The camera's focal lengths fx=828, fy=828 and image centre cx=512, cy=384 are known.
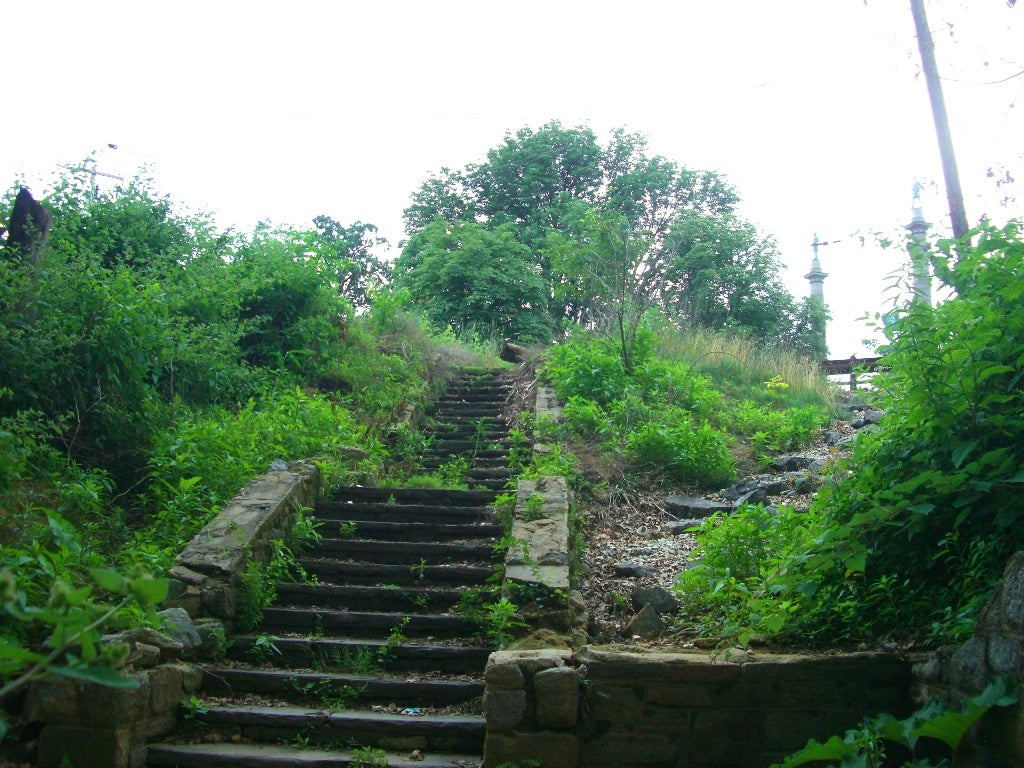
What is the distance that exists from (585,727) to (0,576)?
144 inches

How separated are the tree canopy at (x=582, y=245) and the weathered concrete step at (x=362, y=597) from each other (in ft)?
27.2

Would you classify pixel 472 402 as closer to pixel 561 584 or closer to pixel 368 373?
pixel 368 373

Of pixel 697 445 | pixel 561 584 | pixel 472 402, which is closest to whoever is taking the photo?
pixel 561 584

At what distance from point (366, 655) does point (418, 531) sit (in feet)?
7.21

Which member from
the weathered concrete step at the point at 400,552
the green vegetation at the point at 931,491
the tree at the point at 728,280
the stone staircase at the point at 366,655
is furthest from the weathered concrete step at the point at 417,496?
the tree at the point at 728,280

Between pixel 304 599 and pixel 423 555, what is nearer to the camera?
pixel 304 599

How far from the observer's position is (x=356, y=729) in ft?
16.6

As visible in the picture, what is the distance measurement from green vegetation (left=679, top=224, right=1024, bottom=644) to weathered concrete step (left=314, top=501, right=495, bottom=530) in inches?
144

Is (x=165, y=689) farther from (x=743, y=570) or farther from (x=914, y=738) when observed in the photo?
(x=914, y=738)

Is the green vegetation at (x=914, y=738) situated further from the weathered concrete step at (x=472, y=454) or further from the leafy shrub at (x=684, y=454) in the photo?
the weathered concrete step at (x=472, y=454)

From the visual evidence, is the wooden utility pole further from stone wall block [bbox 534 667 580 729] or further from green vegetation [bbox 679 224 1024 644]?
stone wall block [bbox 534 667 580 729]

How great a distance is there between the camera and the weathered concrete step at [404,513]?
8234 millimetres

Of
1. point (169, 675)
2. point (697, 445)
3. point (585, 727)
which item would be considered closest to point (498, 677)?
point (585, 727)

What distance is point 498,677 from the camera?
4551 millimetres
